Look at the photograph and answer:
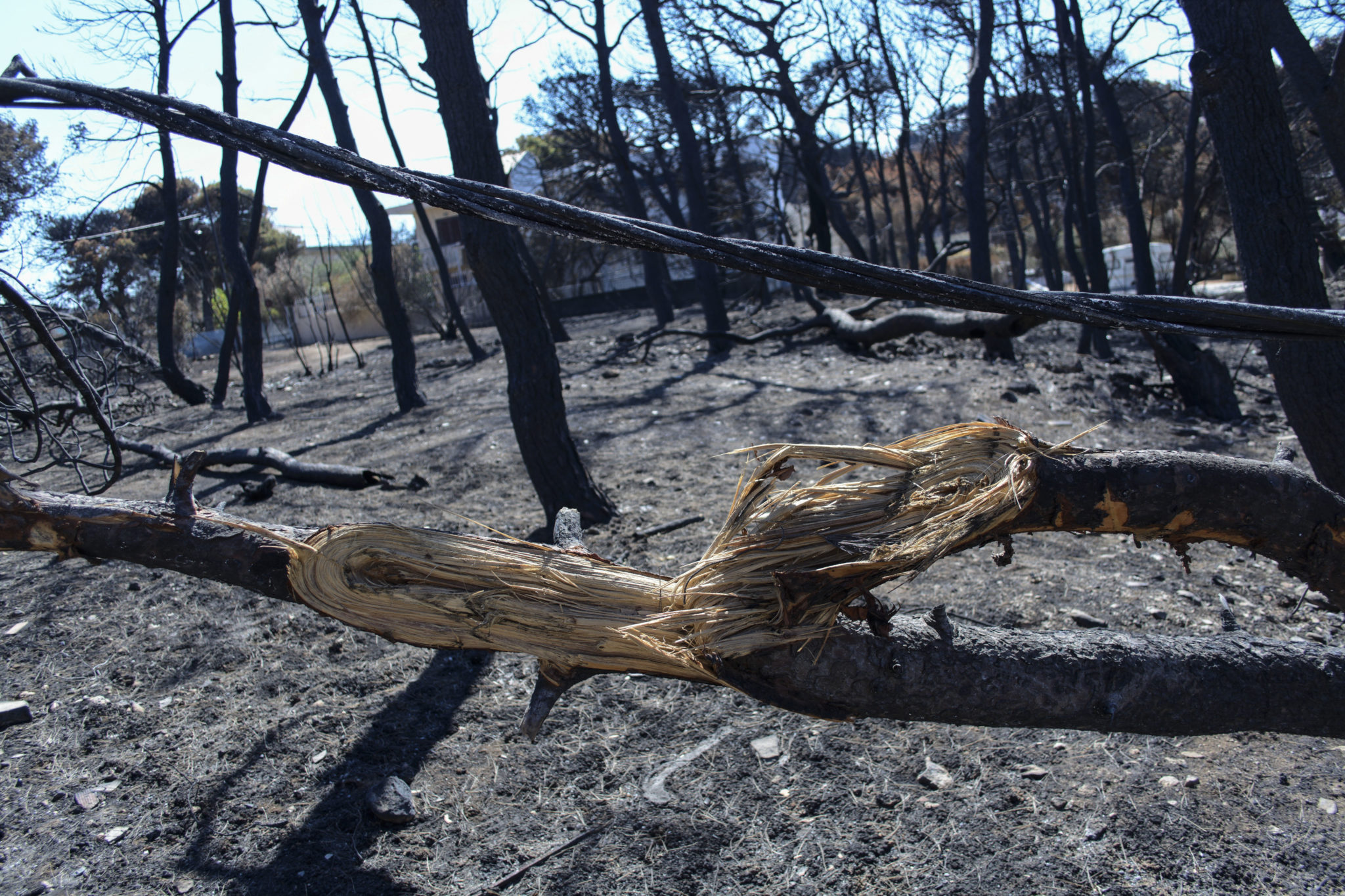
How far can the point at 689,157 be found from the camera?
13.4m

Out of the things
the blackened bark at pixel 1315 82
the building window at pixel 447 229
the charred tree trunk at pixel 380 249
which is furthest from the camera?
the building window at pixel 447 229

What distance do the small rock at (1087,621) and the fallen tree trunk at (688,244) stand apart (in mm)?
2440

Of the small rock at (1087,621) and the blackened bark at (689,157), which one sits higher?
the blackened bark at (689,157)

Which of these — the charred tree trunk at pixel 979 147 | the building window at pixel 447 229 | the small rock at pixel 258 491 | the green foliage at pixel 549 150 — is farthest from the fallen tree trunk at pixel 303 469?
the building window at pixel 447 229

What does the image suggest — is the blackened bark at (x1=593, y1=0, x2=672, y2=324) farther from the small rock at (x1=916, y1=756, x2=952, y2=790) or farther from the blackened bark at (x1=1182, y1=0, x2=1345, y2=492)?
the small rock at (x1=916, y1=756, x2=952, y2=790)

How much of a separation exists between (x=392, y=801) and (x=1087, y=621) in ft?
10.2

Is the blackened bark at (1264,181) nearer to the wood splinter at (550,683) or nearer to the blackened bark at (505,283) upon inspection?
the wood splinter at (550,683)

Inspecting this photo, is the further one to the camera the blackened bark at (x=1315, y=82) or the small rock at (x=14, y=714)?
the blackened bark at (x=1315, y=82)

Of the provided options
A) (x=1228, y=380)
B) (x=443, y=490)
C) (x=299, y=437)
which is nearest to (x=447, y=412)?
(x=299, y=437)

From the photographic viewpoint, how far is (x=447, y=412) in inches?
367

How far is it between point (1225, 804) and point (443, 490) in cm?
523

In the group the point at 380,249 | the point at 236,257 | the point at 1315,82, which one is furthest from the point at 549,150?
the point at 1315,82

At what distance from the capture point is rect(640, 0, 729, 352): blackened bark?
1286cm

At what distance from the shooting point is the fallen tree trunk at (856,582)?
4.87 ft
